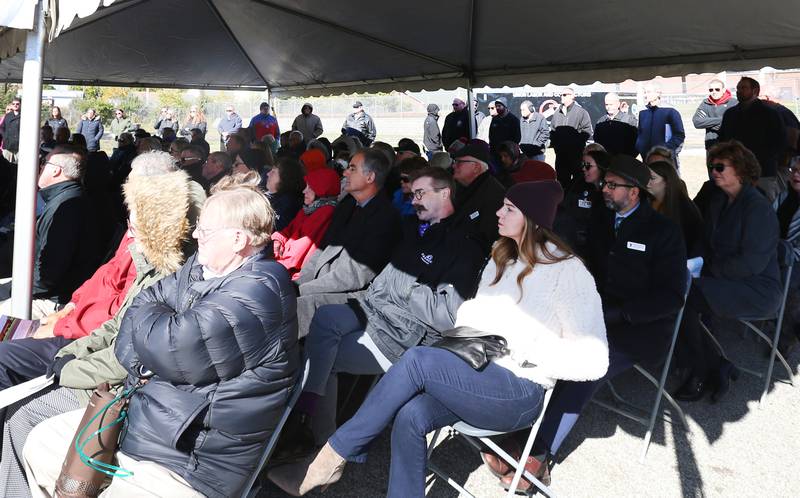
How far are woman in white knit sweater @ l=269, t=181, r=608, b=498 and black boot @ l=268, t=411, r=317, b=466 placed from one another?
0.18 m

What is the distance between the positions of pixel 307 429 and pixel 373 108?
114 ft

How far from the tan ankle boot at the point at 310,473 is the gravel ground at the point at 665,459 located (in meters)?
0.20

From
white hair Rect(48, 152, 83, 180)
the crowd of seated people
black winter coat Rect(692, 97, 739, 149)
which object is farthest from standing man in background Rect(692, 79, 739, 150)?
white hair Rect(48, 152, 83, 180)

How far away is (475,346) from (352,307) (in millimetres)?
918

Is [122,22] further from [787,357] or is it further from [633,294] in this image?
[787,357]

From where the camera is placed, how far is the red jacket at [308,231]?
12.5ft

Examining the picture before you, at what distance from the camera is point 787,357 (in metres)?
4.33

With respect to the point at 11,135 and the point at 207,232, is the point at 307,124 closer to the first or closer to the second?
the point at 11,135

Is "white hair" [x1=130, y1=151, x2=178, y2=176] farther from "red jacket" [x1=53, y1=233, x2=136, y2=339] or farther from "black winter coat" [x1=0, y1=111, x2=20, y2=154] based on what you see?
"black winter coat" [x1=0, y1=111, x2=20, y2=154]

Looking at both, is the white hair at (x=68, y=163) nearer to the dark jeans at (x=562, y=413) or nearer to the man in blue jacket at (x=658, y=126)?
the dark jeans at (x=562, y=413)

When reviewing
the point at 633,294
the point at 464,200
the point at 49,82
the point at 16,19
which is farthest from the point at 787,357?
the point at 49,82

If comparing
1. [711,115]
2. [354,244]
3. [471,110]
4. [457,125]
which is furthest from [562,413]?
[457,125]

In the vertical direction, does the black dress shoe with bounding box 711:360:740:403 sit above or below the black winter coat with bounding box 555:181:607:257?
below

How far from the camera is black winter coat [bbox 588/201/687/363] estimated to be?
2.99 meters
